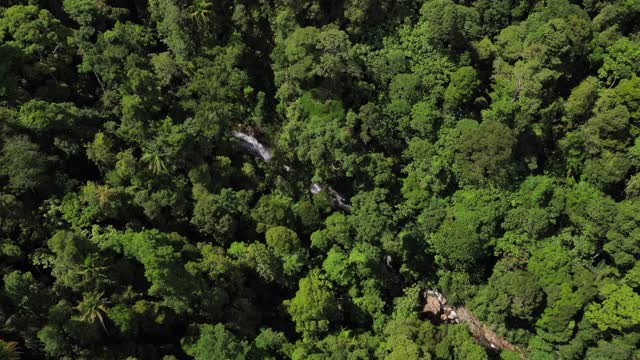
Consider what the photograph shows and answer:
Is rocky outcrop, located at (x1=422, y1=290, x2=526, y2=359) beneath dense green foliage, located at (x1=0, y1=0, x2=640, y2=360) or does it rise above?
beneath

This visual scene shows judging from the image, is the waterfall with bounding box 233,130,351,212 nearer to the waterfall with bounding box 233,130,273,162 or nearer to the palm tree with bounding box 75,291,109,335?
the waterfall with bounding box 233,130,273,162

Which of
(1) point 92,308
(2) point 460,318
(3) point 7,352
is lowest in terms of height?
(2) point 460,318

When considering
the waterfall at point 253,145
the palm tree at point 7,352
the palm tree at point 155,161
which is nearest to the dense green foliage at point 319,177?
the palm tree at point 155,161

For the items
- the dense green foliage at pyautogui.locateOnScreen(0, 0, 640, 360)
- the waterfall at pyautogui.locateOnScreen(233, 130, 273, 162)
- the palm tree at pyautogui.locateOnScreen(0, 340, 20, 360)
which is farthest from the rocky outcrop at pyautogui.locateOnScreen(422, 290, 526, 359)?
the palm tree at pyautogui.locateOnScreen(0, 340, 20, 360)

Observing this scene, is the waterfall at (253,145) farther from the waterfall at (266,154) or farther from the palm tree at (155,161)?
Result: the palm tree at (155,161)

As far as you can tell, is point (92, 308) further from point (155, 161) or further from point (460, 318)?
point (460, 318)

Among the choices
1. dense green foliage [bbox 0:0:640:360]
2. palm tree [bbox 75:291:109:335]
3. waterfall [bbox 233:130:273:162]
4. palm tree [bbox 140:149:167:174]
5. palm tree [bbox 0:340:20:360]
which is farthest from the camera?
waterfall [bbox 233:130:273:162]

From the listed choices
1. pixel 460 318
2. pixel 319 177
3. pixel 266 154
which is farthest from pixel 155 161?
pixel 460 318
